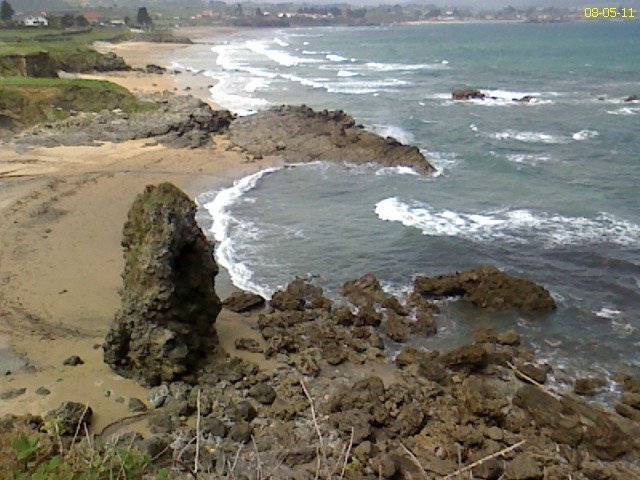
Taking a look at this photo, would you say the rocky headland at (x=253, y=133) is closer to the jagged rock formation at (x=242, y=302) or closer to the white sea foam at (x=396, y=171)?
the white sea foam at (x=396, y=171)

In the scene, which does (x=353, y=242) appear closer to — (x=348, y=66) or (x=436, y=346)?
(x=436, y=346)

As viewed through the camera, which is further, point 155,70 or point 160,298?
point 155,70

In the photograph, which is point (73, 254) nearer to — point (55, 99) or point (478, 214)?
point (478, 214)

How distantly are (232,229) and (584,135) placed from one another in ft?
84.9

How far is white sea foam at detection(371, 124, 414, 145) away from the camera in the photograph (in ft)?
133

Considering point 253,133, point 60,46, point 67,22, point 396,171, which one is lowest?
point 396,171

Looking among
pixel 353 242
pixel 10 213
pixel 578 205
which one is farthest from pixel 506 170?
pixel 10 213

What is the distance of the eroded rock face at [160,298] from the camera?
48.5 ft

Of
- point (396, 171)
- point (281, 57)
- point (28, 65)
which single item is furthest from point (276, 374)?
point (281, 57)

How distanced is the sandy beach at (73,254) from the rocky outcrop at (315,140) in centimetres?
191

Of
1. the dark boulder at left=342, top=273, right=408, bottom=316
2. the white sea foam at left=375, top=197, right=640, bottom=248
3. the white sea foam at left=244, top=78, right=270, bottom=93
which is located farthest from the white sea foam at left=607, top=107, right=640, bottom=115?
the dark boulder at left=342, top=273, right=408, bottom=316

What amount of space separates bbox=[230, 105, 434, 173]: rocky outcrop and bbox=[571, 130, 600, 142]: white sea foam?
1168 cm

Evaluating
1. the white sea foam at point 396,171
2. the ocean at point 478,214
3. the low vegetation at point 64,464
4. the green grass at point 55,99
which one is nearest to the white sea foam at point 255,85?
the ocean at point 478,214

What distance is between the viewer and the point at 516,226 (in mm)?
25578
